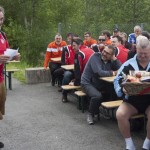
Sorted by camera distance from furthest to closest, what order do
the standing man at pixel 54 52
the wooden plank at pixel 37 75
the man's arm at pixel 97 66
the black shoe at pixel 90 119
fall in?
the wooden plank at pixel 37 75, the standing man at pixel 54 52, the man's arm at pixel 97 66, the black shoe at pixel 90 119

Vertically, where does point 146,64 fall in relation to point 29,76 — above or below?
above

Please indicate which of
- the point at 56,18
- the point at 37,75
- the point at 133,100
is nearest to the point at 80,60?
the point at 133,100

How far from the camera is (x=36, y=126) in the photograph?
21.2 feet

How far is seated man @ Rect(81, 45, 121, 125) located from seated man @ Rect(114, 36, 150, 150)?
1.46 meters

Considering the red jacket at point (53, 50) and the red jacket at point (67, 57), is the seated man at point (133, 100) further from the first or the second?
the red jacket at point (53, 50)

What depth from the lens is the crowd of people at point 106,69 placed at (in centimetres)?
495

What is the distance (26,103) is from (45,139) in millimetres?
2615

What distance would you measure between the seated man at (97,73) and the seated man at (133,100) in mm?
1455

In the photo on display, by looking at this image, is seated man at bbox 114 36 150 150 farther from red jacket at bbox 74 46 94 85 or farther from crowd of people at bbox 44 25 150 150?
red jacket at bbox 74 46 94 85

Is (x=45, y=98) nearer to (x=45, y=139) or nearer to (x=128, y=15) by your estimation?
(x=45, y=139)

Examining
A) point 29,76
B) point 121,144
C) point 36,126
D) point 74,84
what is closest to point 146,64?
A: point 121,144

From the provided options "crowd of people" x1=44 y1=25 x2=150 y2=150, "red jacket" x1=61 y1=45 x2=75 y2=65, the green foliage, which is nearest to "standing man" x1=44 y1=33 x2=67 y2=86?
"crowd of people" x1=44 y1=25 x2=150 y2=150

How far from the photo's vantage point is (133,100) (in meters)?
5.00

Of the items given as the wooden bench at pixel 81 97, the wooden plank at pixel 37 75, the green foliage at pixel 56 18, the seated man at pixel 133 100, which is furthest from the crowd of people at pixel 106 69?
the green foliage at pixel 56 18
